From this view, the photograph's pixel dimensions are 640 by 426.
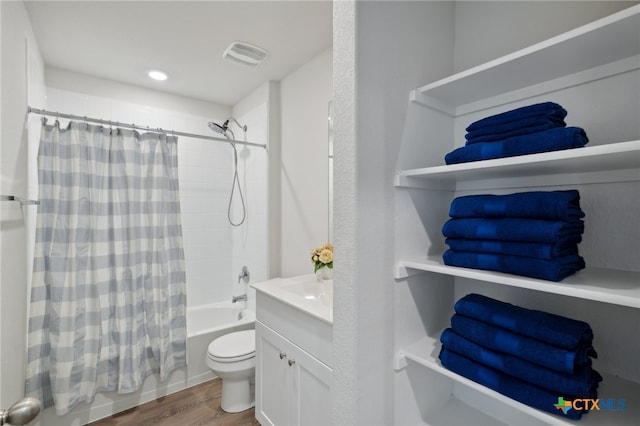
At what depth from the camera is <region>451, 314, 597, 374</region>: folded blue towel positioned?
2.28 ft

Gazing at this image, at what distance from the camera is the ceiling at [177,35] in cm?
158

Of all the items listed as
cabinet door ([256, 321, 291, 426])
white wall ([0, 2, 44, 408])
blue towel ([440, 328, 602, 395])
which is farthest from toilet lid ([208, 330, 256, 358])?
Answer: blue towel ([440, 328, 602, 395])

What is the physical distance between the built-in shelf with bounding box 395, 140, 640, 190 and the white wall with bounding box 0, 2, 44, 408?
1651mm

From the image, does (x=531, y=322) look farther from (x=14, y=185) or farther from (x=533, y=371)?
(x=14, y=185)

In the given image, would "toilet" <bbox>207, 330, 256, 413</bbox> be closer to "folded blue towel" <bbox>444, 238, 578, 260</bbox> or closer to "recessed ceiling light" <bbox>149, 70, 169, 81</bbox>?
"folded blue towel" <bbox>444, 238, 578, 260</bbox>

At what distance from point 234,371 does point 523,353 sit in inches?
68.4

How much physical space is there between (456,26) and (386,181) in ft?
2.54

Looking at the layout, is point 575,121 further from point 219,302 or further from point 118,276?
point 219,302

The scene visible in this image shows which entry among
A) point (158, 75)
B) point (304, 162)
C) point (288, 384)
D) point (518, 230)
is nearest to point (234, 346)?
point (288, 384)

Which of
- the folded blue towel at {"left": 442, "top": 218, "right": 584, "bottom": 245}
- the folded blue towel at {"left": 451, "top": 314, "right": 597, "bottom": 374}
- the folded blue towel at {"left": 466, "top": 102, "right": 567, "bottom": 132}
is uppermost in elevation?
the folded blue towel at {"left": 466, "top": 102, "right": 567, "bottom": 132}

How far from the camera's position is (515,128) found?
797 millimetres

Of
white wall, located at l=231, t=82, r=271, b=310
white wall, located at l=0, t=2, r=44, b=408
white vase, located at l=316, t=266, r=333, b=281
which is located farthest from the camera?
white wall, located at l=231, t=82, r=271, b=310

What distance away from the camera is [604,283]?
2.23 ft

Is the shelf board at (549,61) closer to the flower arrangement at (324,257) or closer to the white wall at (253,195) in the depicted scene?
the flower arrangement at (324,257)
